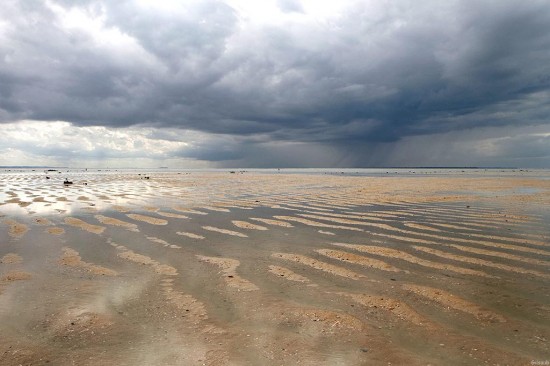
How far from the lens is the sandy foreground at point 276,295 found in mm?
4234

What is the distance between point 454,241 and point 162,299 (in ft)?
26.8

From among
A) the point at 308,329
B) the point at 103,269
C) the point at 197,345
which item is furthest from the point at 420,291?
the point at 103,269

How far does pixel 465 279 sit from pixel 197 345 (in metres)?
5.25

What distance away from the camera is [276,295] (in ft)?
19.8

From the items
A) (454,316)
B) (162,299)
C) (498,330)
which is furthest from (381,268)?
(162,299)

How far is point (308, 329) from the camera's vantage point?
188 inches

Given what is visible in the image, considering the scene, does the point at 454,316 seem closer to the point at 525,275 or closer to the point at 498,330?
the point at 498,330

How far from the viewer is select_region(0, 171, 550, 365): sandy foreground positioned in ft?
13.9

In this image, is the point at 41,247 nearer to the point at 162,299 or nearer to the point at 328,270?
the point at 162,299

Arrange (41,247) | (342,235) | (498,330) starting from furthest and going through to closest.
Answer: (342,235)
(41,247)
(498,330)

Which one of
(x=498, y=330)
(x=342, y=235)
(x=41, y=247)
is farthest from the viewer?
(x=342, y=235)

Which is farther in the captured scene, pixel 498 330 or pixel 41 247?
pixel 41 247

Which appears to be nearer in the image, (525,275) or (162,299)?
(162,299)

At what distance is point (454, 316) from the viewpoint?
5.17 metres
